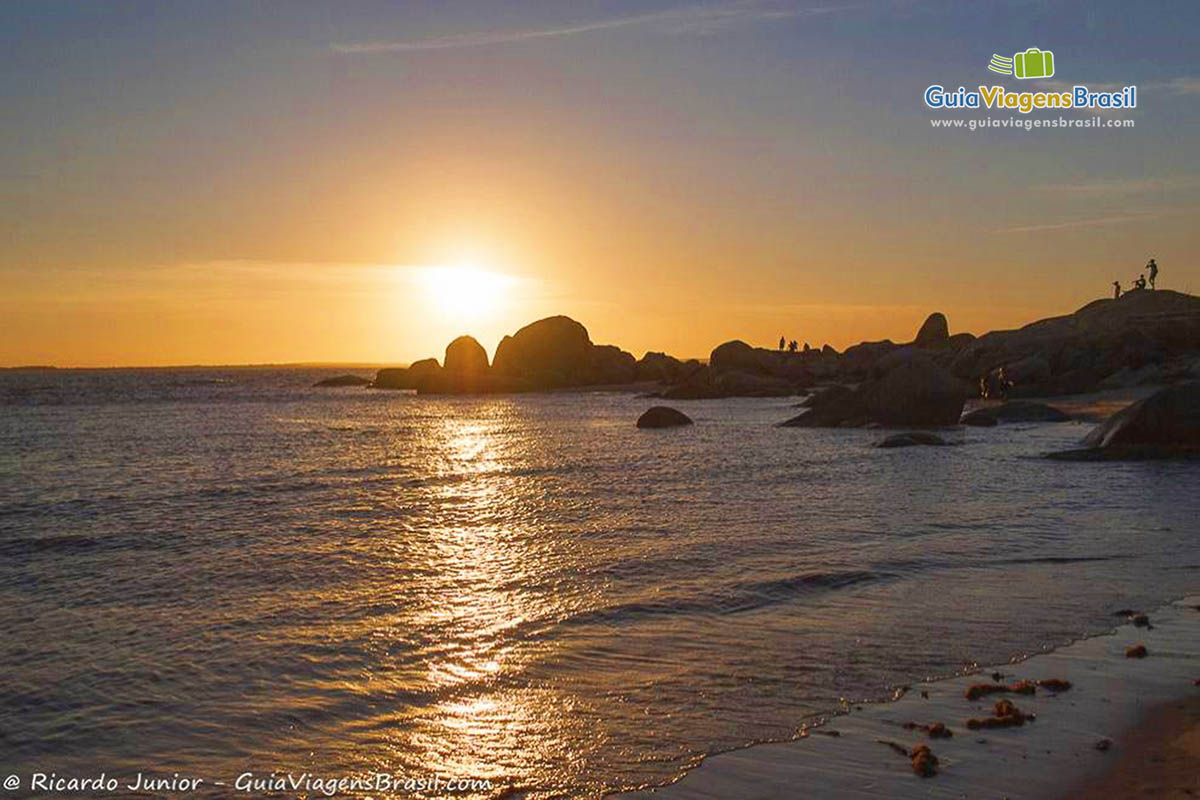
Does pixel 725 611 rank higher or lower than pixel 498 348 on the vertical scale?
lower

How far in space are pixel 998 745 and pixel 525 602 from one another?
6.43m

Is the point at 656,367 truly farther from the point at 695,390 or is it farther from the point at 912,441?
the point at 912,441

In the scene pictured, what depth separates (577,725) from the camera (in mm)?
8047

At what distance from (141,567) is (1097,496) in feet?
62.0

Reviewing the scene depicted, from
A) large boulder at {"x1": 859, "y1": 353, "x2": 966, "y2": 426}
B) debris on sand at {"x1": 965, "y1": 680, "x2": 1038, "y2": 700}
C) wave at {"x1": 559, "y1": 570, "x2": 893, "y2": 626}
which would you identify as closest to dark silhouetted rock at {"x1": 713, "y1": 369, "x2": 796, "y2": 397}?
large boulder at {"x1": 859, "y1": 353, "x2": 966, "y2": 426}

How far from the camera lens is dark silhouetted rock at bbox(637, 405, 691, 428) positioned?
155 feet

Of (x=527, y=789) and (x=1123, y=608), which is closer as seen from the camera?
(x=527, y=789)

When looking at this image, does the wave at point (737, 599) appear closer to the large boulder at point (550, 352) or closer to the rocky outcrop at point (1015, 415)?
the rocky outcrop at point (1015, 415)

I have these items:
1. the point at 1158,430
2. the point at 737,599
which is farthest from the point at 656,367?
the point at 737,599

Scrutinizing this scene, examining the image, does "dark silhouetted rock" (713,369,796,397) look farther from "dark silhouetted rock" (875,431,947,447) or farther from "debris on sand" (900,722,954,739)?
"debris on sand" (900,722,954,739)

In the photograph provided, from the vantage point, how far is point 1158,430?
2688 cm

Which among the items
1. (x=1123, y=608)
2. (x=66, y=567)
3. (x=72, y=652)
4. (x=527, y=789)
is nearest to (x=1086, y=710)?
(x=1123, y=608)

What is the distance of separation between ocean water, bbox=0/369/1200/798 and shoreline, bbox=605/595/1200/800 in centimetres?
32

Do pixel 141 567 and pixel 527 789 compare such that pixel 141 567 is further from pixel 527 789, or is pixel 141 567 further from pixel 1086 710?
pixel 1086 710
